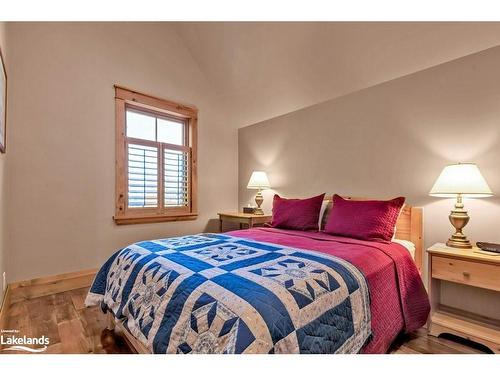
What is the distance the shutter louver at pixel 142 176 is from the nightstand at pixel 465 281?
3.04 meters

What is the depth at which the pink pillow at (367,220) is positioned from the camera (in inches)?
83.1

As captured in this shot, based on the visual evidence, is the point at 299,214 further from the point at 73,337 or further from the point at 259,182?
the point at 73,337

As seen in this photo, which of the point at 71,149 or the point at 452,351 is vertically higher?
the point at 71,149

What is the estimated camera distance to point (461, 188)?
184 cm

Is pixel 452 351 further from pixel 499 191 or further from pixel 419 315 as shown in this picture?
pixel 499 191

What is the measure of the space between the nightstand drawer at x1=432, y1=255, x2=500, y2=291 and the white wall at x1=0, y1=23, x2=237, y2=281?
3.03 metres

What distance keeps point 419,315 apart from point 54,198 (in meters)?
3.42

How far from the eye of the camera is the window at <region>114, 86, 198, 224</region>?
314 centimetres

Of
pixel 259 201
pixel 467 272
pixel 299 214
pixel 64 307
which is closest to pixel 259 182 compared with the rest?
pixel 259 201

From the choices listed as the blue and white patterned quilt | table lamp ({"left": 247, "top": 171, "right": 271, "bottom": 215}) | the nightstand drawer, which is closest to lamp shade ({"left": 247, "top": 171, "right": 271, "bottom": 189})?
table lamp ({"left": 247, "top": 171, "right": 271, "bottom": 215})

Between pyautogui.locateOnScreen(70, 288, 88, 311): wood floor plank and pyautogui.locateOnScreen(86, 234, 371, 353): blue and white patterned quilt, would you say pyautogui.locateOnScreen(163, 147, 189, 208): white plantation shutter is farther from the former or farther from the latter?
pyautogui.locateOnScreen(86, 234, 371, 353): blue and white patterned quilt

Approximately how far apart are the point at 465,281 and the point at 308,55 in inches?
93.7

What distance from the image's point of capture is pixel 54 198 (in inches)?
105
